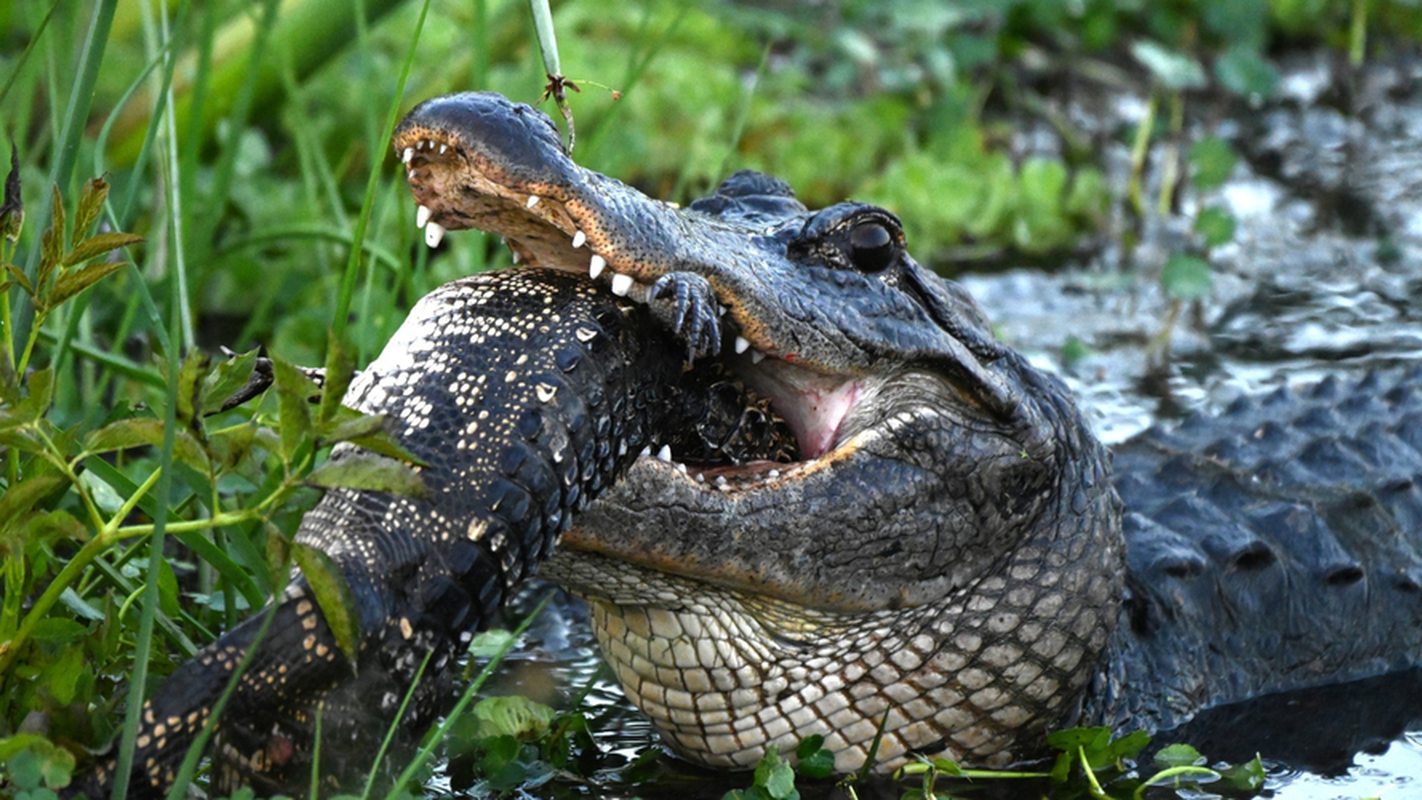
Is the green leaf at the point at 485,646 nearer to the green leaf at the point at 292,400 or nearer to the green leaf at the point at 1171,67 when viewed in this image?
the green leaf at the point at 292,400

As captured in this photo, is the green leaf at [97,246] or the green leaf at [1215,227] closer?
the green leaf at [97,246]

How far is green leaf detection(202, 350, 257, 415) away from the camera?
206 cm

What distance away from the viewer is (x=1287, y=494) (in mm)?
3549

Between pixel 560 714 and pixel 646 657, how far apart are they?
36 cm

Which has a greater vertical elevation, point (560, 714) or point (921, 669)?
point (921, 669)

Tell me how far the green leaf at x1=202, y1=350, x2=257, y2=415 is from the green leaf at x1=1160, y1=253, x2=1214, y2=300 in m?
3.75

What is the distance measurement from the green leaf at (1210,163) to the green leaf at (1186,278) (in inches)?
37.9

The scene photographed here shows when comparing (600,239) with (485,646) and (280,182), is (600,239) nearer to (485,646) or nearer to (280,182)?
(485,646)

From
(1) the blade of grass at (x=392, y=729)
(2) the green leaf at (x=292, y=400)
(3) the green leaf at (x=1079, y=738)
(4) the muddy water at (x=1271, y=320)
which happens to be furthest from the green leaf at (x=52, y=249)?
(3) the green leaf at (x=1079, y=738)

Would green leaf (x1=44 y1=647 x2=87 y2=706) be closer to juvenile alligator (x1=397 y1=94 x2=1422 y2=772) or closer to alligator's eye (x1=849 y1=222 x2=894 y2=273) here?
juvenile alligator (x1=397 y1=94 x2=1422 y2=772)

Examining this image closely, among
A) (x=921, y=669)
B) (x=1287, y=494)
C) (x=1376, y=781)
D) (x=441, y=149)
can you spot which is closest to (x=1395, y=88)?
(x=1287, y=494)

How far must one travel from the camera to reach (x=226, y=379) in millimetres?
2082

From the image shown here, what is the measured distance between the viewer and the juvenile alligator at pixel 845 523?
219 centimetres

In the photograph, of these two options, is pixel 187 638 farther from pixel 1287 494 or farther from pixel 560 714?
pixel 1287 494
